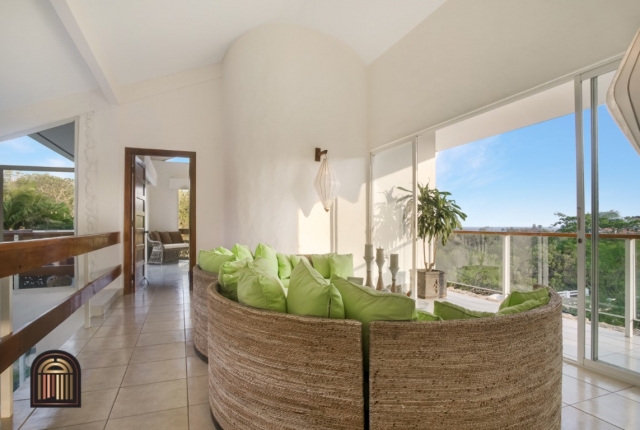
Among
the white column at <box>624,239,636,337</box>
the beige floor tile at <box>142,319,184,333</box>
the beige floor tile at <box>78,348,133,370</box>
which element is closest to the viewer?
the white column at <box>624,239,636,337</box>

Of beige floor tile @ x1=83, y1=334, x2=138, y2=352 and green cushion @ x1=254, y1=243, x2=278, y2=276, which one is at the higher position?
green cushion @ x1=254, y1=243, x2=278, y2=276

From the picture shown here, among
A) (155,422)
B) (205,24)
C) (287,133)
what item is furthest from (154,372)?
(205,24)

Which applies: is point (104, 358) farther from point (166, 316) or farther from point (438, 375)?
point (438, 375)

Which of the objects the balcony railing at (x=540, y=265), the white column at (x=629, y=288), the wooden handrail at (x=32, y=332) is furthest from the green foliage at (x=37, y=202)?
the white column at (x=629, y=288)

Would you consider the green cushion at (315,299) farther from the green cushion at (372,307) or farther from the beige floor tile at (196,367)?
the beige floor tile at (196,367)

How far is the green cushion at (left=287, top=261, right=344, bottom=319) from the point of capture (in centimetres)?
136

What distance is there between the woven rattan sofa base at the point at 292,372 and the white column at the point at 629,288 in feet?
7.59

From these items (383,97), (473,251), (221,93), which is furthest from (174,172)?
(473,251)

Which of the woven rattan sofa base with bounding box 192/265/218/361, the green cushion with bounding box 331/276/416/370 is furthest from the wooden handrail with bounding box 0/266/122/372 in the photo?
the green cushion with bounding box 331/276/416/370

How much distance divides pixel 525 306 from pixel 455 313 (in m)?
0.35

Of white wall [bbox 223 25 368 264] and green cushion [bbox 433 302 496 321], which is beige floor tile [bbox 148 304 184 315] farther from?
green cushion [bbox 433 302 496 321]

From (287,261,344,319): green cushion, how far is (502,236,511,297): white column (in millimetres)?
3149

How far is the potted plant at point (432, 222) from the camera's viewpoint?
14.5ft

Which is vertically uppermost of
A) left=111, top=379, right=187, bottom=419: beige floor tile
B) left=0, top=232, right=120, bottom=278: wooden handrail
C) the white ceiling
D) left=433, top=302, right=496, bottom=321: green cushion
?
the white ceiling
